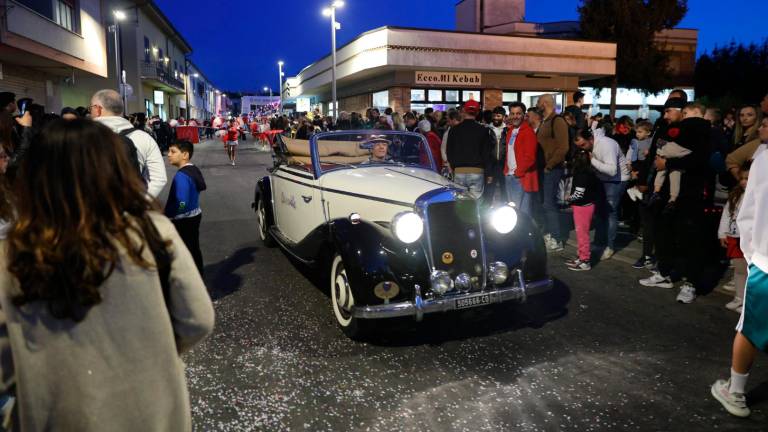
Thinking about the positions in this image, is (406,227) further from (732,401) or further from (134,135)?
(134,135)

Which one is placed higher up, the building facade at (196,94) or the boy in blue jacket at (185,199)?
the building facade at (196,94)

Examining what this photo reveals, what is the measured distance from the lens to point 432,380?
363cm

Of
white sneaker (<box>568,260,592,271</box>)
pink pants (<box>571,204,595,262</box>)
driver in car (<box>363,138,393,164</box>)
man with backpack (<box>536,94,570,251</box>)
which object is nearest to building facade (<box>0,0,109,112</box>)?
driver in car (<box>363,138,393,164</box>)

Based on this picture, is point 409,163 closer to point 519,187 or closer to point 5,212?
point 519,187

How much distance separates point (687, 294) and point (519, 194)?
266cm

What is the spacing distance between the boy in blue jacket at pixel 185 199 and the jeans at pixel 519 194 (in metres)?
4.12

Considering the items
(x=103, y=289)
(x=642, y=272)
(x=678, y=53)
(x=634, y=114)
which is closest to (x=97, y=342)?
(x=103, y=289)

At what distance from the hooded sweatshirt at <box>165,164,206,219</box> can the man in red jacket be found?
3.72m

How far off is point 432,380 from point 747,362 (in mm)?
1843

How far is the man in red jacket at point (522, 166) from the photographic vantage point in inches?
274

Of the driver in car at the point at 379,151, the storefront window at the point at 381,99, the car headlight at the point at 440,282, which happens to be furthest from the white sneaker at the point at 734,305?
the storefront window at the point at 381,99

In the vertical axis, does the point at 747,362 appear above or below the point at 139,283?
below

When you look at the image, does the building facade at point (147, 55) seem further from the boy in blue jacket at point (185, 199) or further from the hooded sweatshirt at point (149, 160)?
the hooded sweatshirt at point (149, 160)

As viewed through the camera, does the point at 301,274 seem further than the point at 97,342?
Yes
